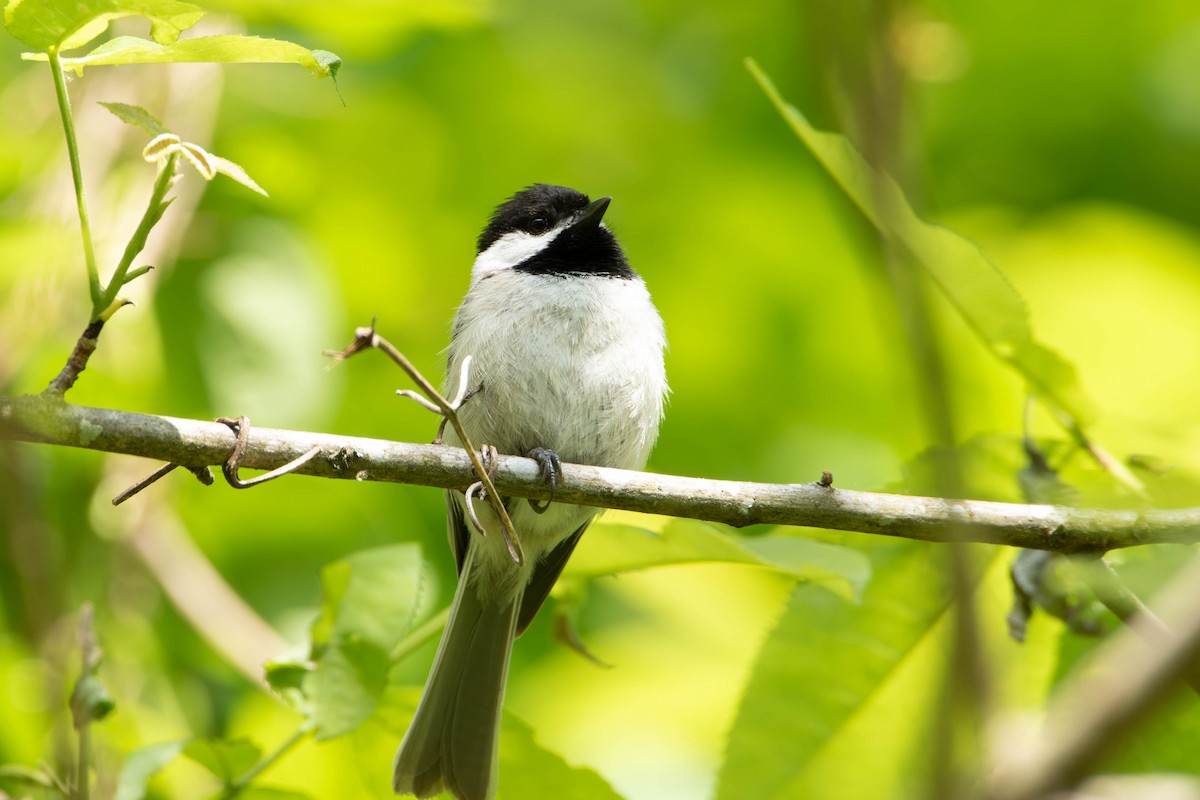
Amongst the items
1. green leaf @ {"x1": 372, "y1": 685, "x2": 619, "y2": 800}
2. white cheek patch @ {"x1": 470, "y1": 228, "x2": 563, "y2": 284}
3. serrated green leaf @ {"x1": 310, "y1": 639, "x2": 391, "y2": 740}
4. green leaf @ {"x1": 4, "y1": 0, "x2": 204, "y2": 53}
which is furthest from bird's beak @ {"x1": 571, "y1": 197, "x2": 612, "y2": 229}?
green leaf @ {"x1": 4, "y1": 0, "x2": 204, "y2": 53}

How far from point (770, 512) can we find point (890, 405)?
231 centimetres

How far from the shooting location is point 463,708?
3391 mm

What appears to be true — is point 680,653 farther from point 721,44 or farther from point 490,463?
point 721,44

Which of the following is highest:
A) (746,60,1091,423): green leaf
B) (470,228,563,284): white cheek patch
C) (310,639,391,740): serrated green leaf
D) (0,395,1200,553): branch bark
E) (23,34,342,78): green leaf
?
(23,34,342,78): green leaf

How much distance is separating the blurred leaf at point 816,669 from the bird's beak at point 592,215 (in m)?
1.92

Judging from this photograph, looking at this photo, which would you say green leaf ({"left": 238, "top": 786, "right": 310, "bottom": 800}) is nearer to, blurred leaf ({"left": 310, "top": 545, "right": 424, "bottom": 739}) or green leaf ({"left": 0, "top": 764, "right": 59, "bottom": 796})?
blurred leaf ({"left": 310, "top": 545, "right": 424, "bottom": 739})

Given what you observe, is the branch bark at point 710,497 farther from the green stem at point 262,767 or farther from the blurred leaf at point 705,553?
the green stem at point 262,767

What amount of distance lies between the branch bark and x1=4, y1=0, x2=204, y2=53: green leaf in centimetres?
65

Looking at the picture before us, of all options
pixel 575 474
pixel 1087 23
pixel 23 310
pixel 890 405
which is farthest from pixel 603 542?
pixel 1087 23

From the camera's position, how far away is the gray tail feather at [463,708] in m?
3.17

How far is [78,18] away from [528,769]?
1.65m

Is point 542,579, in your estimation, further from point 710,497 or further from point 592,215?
point 710,497

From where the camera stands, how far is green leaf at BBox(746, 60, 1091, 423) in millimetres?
2348

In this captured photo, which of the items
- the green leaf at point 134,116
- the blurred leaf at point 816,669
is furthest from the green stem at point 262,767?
the green leaf at point 134,116
